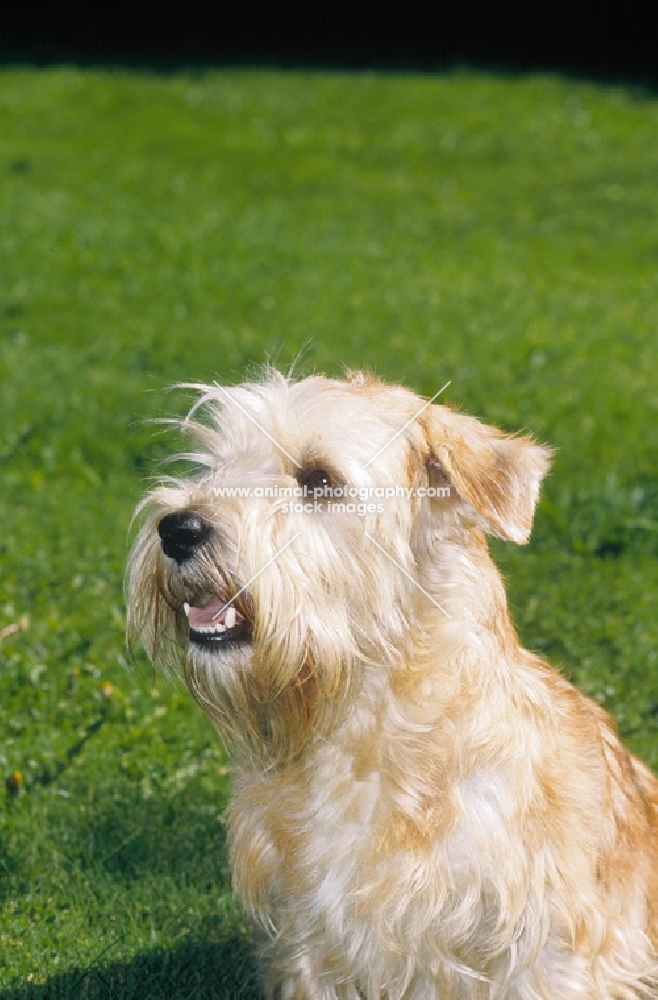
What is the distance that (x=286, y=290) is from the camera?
454 inches

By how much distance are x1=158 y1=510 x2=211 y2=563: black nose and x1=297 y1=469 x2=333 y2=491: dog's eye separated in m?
0.34

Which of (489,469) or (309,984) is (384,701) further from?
(309,984)

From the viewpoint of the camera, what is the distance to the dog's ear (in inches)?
135

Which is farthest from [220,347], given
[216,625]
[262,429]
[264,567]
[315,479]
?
[264,567]

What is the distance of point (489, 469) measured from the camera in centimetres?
353

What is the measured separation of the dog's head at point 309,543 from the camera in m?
3.34

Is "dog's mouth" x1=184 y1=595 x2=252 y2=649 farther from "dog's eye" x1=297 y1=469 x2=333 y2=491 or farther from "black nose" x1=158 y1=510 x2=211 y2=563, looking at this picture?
"dog's eye" x1=297 y1=469 x2=333 y2=491

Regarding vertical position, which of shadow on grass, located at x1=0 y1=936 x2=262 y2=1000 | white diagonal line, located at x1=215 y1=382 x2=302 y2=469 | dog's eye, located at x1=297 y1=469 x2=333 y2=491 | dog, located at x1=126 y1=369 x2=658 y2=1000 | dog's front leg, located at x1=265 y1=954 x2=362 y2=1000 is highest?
white diagonal line, located at x1=215 y1=382 x2=302 y2=469

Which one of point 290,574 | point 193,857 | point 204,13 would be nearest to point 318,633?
point 290,574

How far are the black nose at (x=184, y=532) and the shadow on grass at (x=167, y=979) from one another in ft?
4.93

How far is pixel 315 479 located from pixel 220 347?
682cm

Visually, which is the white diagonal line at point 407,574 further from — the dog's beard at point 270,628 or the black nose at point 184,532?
the black nose at point 184,532

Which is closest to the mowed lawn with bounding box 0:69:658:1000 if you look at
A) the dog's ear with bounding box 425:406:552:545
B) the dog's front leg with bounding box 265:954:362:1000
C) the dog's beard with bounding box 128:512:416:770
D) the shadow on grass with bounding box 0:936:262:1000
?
the shadow on grass with bounding box 0:936:262:1000

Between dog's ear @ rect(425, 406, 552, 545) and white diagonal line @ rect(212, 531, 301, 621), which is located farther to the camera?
dog's ear @ rect(425, 406, 552, 545)
